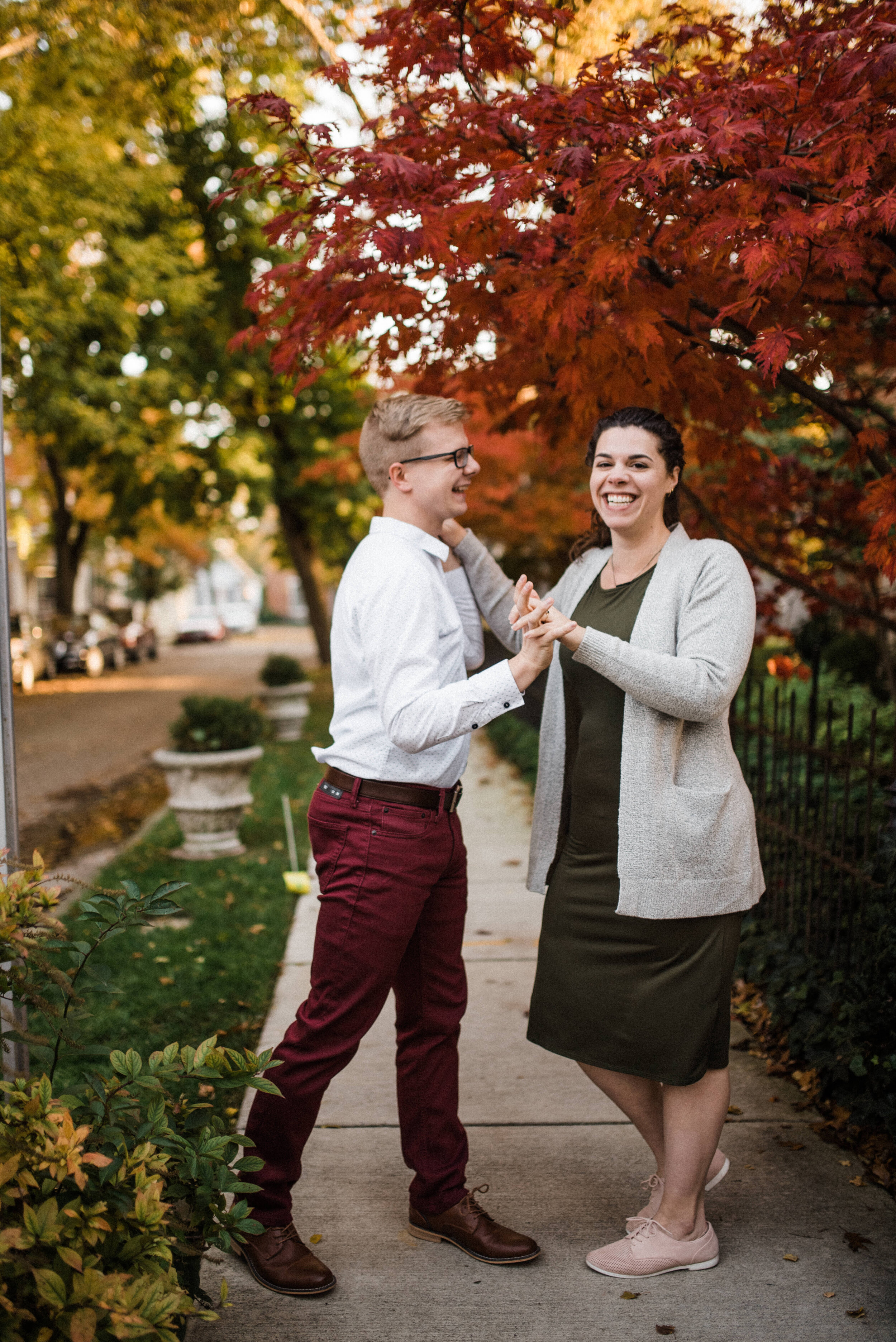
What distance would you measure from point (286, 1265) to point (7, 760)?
1.42 m

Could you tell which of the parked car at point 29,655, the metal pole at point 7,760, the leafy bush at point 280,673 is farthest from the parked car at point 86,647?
the metal pole at point 7,760

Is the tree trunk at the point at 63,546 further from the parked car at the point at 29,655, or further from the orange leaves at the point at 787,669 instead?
the orange leaves at the point at 787,669

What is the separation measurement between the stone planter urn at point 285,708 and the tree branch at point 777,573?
8.79m

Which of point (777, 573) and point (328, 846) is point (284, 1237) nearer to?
point (328, 846)

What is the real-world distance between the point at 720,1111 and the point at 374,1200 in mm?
1069

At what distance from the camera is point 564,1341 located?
2.48 m

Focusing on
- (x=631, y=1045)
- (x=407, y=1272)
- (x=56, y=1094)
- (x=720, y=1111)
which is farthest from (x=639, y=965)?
(x=56, y=1094)

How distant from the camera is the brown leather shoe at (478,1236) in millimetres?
2777

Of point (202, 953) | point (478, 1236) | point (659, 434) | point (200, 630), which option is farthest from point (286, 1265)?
point (200, 630)

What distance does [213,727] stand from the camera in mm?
7258

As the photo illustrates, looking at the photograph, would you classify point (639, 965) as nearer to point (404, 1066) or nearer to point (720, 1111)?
point (720, 1111)

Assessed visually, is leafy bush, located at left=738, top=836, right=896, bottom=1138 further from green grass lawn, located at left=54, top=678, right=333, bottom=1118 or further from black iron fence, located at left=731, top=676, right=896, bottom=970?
green grass lawn, located at left=54, top=678, right=333, bottom=1118

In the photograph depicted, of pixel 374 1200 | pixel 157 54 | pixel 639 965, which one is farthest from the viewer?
pixel 157 54

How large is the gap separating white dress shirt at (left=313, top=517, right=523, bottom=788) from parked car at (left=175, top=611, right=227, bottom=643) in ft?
147
